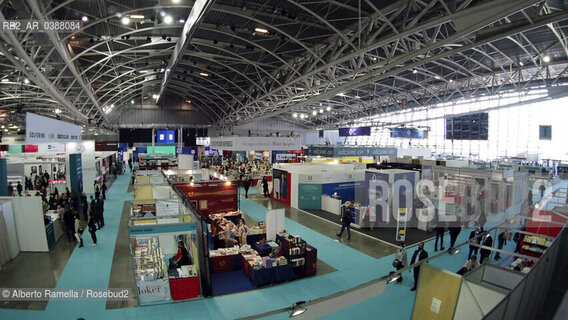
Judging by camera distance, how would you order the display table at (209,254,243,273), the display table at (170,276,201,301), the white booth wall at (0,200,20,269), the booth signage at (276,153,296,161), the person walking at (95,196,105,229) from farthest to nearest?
the booth signage at (276,153,296,161) → the person walking at (95,196,105,229) → the white booth wall at (0,200,20,269) → the display table at (209,254,243,273) → the display table at (170,276,201,301)

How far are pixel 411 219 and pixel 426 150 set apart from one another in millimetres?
18667

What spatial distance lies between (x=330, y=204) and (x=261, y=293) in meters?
7.61

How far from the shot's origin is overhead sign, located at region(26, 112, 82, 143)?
665 centimetres

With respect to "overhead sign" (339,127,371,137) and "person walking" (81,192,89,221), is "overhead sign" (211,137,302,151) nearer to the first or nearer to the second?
"person walking" (81,192,89,221)

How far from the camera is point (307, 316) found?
2.58m

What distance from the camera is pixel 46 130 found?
7594 mm

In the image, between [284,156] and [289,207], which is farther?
[284,156]

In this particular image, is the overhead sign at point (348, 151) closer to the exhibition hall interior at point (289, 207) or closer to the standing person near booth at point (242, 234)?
the exhibition hall interior at point (289, 207)

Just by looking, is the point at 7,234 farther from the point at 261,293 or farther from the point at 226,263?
the point at 261,293

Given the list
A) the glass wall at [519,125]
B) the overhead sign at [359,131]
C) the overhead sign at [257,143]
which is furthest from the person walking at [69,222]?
the glass wall at [519,125]

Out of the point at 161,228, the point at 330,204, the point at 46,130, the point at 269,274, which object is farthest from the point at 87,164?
the point at 269,274

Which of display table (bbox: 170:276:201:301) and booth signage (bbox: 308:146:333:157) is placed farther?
booth signage (bbox: 308:146:333:157)

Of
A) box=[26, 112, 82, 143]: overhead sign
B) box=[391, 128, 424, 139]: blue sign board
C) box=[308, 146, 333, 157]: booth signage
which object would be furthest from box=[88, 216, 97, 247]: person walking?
box=[391, 128, 424, 139]: blue sign board

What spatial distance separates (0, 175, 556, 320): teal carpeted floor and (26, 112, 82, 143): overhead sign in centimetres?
316
